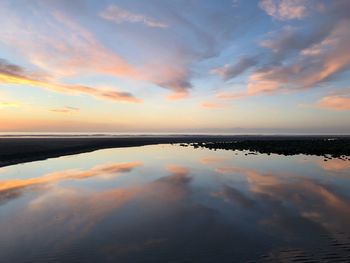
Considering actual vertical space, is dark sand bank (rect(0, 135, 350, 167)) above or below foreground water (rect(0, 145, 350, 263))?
above

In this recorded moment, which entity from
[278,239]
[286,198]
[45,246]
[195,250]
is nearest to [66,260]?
[45,246]

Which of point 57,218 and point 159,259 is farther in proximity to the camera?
point 57,218

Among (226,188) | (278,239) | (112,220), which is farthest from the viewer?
(226,188)

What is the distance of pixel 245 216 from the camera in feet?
43.7

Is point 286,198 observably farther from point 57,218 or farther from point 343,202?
point 57,218

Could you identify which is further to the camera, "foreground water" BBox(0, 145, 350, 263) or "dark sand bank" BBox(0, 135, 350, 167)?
"dark sand bank" BBox(0, 135, 350, 167)

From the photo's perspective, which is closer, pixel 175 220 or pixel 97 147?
pixel 175 220

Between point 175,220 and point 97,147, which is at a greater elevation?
point 97,147

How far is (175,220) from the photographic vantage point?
12758mm

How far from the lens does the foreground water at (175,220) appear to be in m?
9.10

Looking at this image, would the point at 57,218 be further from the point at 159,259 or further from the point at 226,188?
the point at 226,188

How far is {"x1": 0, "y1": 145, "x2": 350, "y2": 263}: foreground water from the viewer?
910 centimetres

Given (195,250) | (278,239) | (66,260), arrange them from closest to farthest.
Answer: (66,260) < (195,250) < (278,239)

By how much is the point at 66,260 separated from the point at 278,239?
593cm
